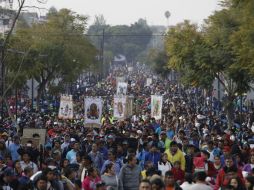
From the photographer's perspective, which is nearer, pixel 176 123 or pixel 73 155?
pixel 73 155

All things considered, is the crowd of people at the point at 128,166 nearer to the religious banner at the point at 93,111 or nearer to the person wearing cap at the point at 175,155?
the person wearing cap at the point at 175,155

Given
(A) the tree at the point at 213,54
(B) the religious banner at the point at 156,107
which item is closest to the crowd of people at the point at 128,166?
(B) the religious banner at the point at 156,107

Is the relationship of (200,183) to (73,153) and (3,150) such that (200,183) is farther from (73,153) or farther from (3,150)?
(3,150)

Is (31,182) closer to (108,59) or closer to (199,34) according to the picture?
(199,34)

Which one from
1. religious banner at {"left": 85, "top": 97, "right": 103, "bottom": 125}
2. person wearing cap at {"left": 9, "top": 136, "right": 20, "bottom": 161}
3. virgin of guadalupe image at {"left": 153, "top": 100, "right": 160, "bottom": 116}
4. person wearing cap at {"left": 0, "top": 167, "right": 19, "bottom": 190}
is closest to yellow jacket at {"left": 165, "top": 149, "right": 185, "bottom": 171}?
person wearing cap at {"left": 9, "top": 136, "right": 20, "bottom": 161}

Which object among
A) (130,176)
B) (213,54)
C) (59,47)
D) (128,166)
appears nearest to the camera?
(130,176)

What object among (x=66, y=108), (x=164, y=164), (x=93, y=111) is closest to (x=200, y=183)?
(x=164, y=164)

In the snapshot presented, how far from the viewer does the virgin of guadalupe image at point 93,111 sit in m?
31.9

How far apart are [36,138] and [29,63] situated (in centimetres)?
3772

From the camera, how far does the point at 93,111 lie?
105ft

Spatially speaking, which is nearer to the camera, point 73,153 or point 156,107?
point 73,153

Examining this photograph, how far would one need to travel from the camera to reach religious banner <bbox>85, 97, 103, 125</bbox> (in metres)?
31.8

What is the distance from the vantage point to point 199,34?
53.4 metres

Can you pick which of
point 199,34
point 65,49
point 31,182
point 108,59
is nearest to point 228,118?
point 199,34
